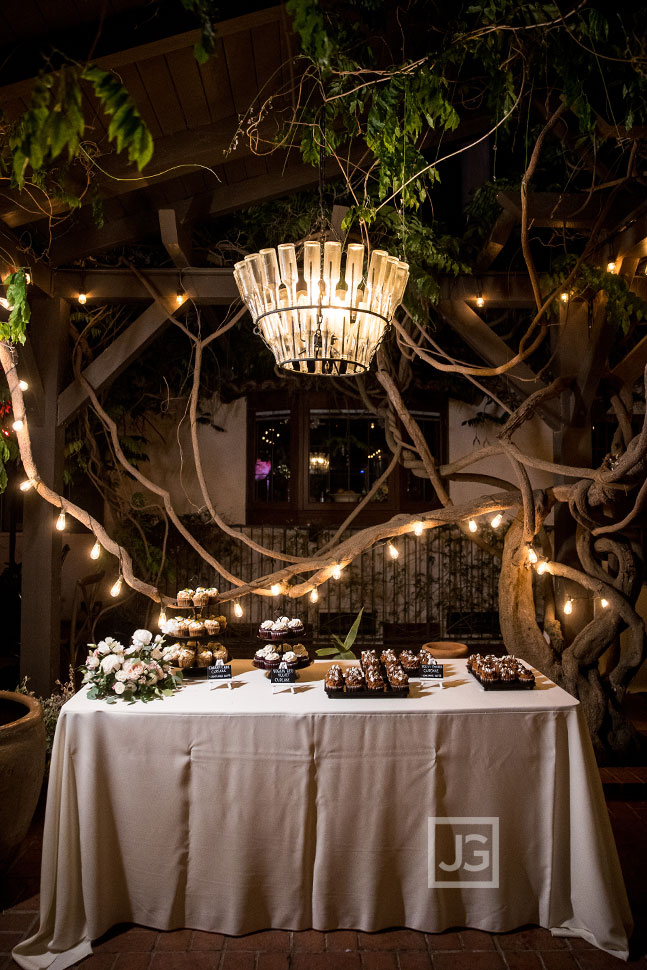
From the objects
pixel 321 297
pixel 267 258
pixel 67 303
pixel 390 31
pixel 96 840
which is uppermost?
pixel 390 31

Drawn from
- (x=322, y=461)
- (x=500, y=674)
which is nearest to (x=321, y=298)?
(x=500, y=674)

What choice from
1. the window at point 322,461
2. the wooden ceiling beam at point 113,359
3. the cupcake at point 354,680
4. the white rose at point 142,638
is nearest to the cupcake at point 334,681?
the cupcake at point 354,680

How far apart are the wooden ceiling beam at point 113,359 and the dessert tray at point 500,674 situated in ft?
10.8

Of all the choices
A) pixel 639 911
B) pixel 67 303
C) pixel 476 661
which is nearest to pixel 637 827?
pixel 639 911

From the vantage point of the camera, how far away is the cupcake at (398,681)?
3.05 meters

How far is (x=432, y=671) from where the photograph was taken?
3377mm

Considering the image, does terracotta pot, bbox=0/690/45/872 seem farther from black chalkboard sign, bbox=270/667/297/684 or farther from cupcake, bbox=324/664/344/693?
cupcake, bbox=324/664/344/693

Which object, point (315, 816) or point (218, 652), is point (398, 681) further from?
point (218, 652)

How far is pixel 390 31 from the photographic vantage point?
3.62 metres

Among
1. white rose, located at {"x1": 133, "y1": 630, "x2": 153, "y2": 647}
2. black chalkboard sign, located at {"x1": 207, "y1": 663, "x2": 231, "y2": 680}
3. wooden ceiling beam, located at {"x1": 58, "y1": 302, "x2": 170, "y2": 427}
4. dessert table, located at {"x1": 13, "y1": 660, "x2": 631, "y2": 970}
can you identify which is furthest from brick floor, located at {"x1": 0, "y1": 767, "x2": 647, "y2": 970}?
wooden ceiling beam, located at {"x1": 58, "y1": 302, "x2": 170, "y2": 427}

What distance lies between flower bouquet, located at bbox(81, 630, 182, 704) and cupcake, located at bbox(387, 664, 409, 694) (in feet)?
3.55

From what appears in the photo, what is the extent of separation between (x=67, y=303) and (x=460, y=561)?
501 centimetres

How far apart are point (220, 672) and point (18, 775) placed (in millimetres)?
1075

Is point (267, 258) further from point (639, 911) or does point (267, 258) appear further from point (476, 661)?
point (639, 911)
